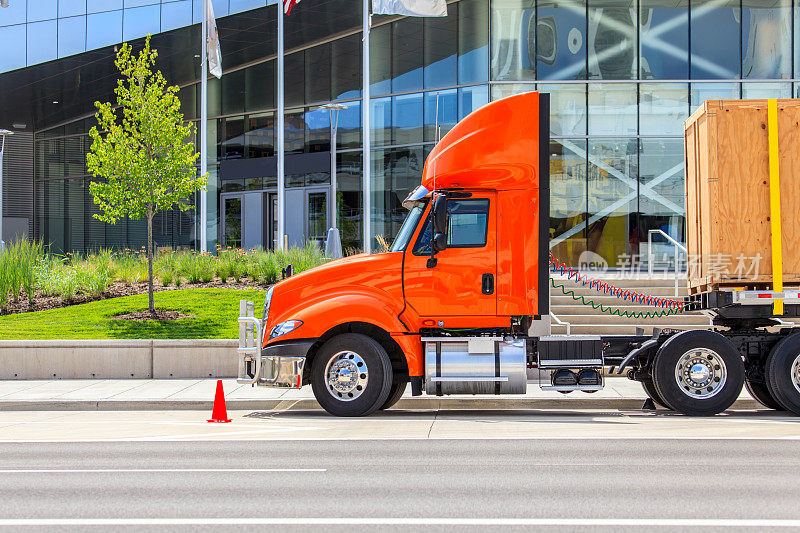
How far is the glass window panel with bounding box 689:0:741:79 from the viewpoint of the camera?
95.3 ft

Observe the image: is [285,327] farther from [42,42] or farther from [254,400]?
[42,42]

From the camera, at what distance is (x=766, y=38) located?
95.9 ft

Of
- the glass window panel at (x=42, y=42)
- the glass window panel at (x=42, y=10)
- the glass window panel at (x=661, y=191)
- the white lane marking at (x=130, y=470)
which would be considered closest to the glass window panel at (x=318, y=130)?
the glass window panel at (x=42, y=42)

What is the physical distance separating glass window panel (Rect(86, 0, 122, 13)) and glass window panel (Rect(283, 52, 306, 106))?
738 centimetres

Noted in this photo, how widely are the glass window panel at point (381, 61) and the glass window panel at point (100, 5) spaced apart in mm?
11207

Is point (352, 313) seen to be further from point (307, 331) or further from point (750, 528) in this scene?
point (750, 528)

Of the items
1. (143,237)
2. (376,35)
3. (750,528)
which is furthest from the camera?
(143,237)

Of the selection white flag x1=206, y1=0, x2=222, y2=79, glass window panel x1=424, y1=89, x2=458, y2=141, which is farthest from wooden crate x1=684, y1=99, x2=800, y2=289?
white flag x1=206, y1=0, x2=222, y2=79

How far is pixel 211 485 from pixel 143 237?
37046 mm

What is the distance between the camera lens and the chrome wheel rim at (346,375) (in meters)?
11.6

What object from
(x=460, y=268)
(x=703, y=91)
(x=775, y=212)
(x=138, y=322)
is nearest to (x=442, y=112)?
(x=703, y=91)

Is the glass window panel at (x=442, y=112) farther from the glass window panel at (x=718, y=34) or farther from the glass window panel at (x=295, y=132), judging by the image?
the glass window panel at (x=718, y=34)

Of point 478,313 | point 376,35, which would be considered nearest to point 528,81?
point 376,35

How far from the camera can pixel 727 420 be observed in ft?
37.3
